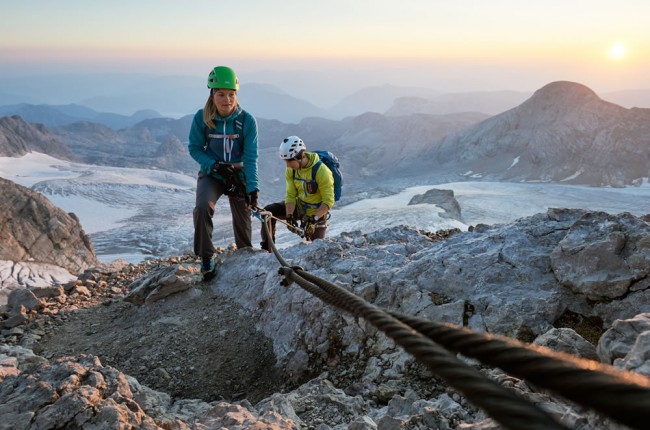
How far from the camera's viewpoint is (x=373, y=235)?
820cm

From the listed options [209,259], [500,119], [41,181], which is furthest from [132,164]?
[209,259]

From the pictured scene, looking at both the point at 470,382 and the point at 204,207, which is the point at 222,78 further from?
the point at 470,382

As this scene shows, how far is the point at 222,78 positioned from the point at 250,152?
116 centimetres

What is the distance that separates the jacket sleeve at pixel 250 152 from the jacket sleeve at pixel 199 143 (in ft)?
1.77

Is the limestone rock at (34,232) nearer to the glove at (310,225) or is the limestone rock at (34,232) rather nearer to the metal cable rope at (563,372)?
the glove at (310,225)

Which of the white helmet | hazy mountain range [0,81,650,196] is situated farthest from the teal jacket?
hazy mountain range [0,81,650,196]

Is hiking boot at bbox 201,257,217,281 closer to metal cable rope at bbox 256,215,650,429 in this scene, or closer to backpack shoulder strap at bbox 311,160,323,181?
backpack shoulder strap at bbox 311,160,323,181

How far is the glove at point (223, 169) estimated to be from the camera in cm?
673

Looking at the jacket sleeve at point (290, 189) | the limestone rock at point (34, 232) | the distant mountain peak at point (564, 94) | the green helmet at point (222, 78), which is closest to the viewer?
the green helmet at point (222, 78)

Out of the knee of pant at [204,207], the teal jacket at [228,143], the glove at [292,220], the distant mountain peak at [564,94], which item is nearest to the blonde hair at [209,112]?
the teal jacket at [228,143]

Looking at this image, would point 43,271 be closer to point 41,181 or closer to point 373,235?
point 373,235

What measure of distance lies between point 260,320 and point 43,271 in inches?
762

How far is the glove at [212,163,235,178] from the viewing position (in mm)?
6730

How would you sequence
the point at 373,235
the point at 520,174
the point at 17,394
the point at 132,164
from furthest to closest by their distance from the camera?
the point at 132,164 → the point at 520,174 → the point at 373,235 → the point at 17,394
